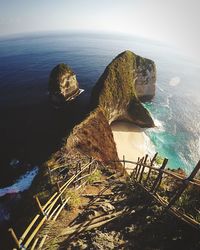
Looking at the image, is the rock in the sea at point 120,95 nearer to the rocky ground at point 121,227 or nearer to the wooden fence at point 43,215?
→ the wooden fence at point 43,215

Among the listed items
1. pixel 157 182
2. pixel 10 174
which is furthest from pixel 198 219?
pixel 10 174

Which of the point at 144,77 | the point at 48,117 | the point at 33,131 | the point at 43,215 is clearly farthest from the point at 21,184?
the point at 144,77

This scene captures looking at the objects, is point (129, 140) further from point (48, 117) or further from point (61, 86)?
point (61, 86)

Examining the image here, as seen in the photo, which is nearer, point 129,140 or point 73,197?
point 73,197

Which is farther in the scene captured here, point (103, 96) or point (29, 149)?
point (103, 96)

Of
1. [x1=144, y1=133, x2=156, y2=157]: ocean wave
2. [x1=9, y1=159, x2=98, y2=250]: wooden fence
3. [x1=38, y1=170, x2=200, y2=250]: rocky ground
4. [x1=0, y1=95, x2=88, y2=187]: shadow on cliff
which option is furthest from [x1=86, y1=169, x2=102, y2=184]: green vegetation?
[x1=144, y1=133, x2=156, y2=157]: ocean wave

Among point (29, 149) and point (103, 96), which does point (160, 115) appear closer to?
point (103, 96)
